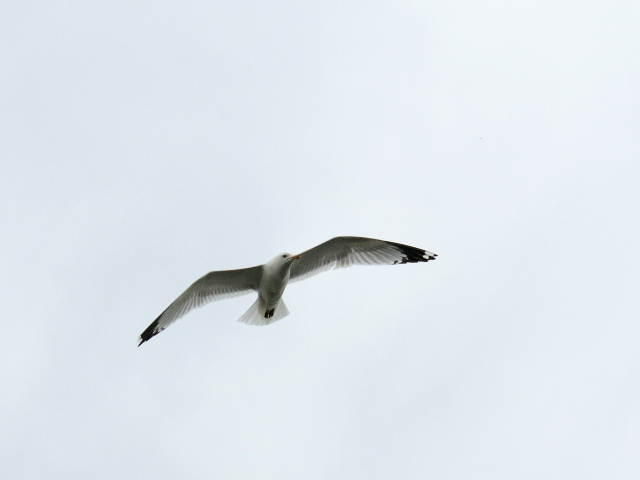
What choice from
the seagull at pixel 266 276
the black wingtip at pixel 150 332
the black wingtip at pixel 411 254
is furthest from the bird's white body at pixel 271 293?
the black wingtip at pixel 411 254

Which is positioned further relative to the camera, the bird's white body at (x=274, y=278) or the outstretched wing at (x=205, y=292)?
the outstretched wing at (x=205, y=292)

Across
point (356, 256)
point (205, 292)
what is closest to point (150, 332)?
point (205, 292)

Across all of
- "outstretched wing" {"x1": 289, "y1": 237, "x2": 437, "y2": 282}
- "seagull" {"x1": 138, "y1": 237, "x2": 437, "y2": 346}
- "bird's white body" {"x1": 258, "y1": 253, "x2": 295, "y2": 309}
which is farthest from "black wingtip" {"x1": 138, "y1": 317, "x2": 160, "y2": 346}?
"outstretched wing" {"x1": 289, "y1": 237, "x2": 437, "y2": 282}

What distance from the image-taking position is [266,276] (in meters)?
11.7

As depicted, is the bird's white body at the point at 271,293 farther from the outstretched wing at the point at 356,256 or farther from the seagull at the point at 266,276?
the outstretched wing at the point at 356,256

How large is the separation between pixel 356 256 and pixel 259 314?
1675 mm

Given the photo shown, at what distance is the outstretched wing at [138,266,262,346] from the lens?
1204 cm

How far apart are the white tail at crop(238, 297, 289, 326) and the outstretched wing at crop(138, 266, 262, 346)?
28cm

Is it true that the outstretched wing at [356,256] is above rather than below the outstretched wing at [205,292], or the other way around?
above

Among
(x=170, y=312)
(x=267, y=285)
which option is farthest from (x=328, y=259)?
(x=170, y=312)

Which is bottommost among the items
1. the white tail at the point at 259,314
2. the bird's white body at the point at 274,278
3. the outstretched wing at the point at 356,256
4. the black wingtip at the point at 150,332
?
the black wingtip at the point at 150,332

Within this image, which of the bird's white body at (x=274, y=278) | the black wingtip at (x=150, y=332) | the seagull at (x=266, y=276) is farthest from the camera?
the black wingtip at (x=150, y=332)

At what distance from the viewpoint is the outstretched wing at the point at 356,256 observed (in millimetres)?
12023

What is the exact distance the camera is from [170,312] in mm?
12320
